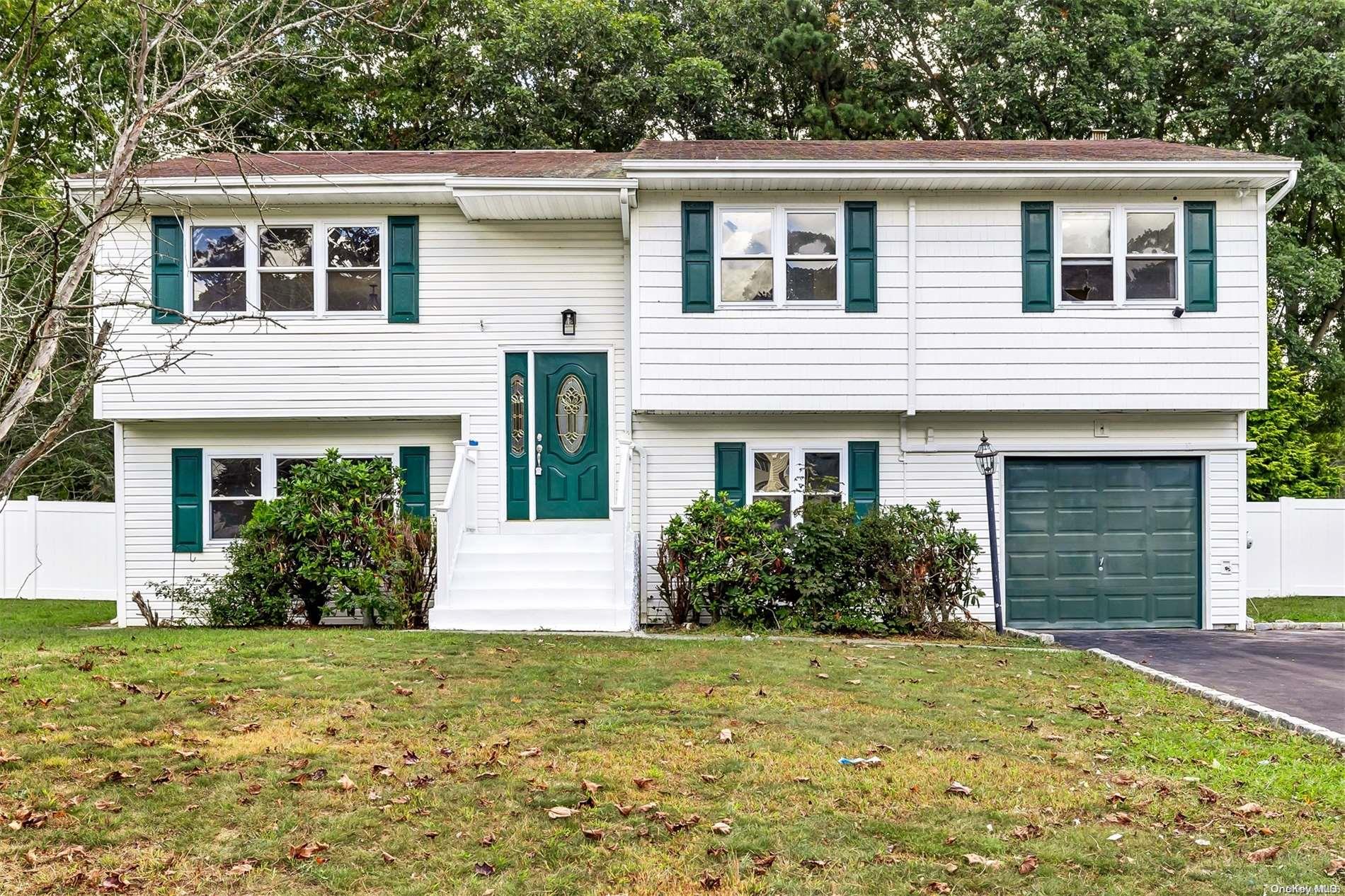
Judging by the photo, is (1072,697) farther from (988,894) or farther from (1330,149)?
(1330,149)

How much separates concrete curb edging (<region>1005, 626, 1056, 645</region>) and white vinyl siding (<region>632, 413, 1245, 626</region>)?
0.46 meters

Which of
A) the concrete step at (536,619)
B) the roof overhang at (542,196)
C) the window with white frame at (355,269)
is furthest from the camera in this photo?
the window with white frame at (355,269)

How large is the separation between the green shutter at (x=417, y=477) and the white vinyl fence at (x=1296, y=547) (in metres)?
12.0

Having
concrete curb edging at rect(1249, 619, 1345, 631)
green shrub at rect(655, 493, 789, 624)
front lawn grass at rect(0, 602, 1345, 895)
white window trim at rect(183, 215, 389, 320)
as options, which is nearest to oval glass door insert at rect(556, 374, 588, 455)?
green shrub at rect(655, 493, 789, 624)

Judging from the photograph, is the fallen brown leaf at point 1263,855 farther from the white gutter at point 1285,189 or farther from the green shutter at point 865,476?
the white gutter at point 1285,189

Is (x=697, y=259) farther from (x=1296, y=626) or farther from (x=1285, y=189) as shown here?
(x=1296, y=626)

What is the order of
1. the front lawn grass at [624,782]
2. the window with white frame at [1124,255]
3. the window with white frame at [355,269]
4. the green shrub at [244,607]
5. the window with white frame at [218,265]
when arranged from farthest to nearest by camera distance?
1. the window with white frame at [355,269]
2. the window with white frame at [218,265]
3. the window with white frame at [1124,255]
4. the green shrub at [244,607]
5. the front lawn grass at [624,782]

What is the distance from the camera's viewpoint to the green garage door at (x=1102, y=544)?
11000 mm

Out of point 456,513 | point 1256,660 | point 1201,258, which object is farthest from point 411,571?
point 1201,258

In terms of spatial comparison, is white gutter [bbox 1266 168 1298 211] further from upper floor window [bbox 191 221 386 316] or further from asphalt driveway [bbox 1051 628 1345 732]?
upper floor window [bbox 191 221 386 316]

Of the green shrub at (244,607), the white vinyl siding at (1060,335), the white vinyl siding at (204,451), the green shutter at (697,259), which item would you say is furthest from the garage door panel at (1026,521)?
the green shrub at (244,607)

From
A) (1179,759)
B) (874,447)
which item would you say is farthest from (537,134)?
(1179,759)

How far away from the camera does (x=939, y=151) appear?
11320 millimetres

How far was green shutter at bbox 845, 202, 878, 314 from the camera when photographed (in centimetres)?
1056
